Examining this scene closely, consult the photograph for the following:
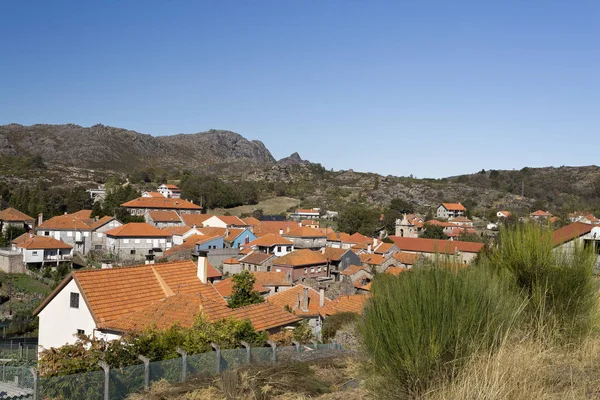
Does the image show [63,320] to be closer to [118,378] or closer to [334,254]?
[118,378]

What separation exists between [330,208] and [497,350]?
8885cm

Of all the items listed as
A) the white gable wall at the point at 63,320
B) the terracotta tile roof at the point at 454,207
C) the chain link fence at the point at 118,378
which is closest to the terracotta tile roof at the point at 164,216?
the terracotta tile roof at the point at 454,207

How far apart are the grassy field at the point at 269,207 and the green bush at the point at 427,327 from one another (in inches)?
3147

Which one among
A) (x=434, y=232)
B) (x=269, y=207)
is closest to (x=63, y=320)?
(x=434, y=232)

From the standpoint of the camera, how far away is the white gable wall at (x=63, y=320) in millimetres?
12570

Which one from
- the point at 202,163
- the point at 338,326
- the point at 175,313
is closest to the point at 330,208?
the point at 338,326

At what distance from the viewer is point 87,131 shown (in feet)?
591

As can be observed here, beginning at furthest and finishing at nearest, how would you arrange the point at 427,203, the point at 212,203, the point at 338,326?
the point at 427,203 < the point at 212,203 < the point at 338,326

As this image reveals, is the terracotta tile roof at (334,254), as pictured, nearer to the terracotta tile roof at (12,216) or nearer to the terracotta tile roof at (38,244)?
the terracotta tile roof at (38,244)

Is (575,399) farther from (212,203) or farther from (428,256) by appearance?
(212,203)

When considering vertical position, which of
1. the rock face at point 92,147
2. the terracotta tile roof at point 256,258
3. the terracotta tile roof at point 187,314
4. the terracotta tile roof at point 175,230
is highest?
the rock face at point 92,147

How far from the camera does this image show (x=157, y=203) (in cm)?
6944

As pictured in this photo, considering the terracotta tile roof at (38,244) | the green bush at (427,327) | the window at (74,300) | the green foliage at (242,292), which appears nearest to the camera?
the green bush at (427,327)

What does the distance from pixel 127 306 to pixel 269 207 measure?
7997 centimetres
